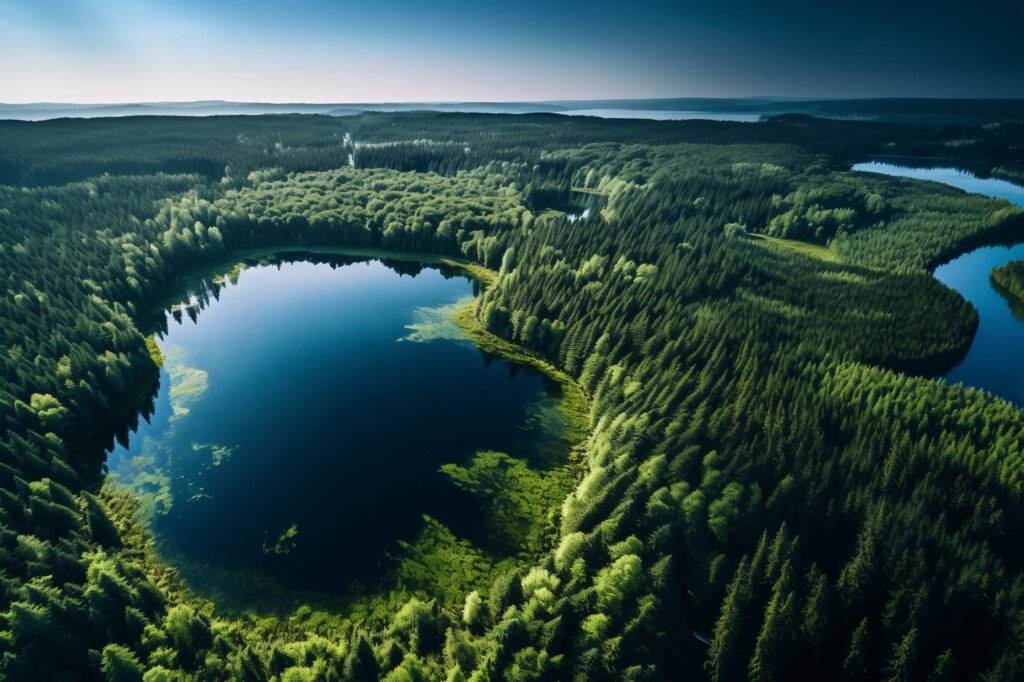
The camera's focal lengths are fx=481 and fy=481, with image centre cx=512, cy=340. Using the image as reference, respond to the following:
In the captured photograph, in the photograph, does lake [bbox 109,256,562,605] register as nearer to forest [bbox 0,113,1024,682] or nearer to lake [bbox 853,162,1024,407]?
forest [bbox 0,113,1024,682]

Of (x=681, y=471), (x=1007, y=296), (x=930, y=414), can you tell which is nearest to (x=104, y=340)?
(x=681, y=471)

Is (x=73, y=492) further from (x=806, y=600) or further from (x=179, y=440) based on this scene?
(x=806, y=600)

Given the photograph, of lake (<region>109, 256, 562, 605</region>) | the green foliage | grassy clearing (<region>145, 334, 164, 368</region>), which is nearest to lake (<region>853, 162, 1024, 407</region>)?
the green foliage

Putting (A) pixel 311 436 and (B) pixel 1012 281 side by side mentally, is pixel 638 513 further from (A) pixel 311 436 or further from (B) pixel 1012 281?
(B) pixel 1012 281

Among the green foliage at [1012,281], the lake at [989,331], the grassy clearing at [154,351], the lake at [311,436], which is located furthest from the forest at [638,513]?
the green foliage at [1012,281]

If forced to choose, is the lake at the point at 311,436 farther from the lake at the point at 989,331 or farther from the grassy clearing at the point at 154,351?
the lake at the point at 989,331

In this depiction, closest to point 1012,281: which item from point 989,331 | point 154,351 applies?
point 989,331

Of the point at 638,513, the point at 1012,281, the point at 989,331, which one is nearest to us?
the point at 638,513
